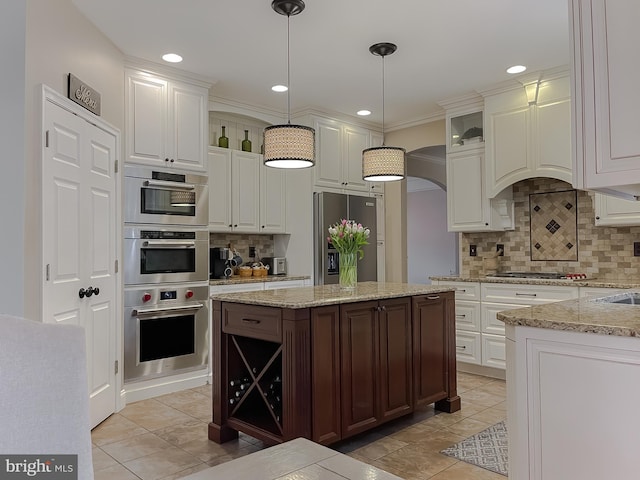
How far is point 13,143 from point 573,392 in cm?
287

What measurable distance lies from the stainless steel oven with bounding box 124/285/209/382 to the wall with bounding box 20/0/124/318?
4.16 ft

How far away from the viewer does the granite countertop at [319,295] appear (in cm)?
265

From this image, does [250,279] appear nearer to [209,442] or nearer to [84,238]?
[84,238]

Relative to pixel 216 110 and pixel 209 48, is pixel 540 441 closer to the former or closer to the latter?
pixel 209 48

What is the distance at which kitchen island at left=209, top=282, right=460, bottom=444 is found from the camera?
261 cm

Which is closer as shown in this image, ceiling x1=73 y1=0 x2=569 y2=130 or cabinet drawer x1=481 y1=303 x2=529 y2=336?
ceiling x1=73 y1=0 x2=569 y2=130

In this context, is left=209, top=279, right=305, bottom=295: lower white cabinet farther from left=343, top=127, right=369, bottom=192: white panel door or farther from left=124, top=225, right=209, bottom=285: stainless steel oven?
left=343, top=127, right=369, bottom=192: white panel door

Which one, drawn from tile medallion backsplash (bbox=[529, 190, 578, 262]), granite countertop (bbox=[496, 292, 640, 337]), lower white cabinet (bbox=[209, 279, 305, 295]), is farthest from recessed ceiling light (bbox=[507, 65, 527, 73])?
lower white cabinet (bbox=[209, 279, 305, 295])

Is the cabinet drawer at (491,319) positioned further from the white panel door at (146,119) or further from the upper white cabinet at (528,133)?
the white panel door at (146,119)

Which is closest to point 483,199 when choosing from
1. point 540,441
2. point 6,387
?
point 540,441

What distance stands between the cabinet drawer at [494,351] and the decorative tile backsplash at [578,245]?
2.82 feet

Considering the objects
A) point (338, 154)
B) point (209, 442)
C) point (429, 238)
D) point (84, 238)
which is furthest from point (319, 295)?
point (429, 238)

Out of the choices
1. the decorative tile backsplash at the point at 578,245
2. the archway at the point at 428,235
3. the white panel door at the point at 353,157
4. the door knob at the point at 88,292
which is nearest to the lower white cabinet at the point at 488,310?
the decorative tile backsplash at the point at 578,245

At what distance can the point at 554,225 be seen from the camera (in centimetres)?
474
